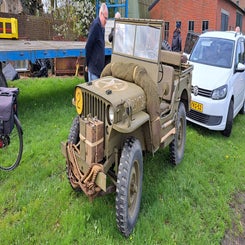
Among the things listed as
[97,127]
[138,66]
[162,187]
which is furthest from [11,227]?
[138,66]

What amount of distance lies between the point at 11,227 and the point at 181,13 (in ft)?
70.6

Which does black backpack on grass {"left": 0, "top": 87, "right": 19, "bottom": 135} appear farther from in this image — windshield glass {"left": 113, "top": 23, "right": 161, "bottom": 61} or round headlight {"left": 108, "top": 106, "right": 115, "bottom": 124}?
windshield glass {"left": 113, "top": 23, "right": 161, "bottom": 61}

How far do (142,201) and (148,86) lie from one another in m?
1.32

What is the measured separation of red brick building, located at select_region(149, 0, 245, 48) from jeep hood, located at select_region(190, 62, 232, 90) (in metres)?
15.5

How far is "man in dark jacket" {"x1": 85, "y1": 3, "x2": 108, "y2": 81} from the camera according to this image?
5574mm

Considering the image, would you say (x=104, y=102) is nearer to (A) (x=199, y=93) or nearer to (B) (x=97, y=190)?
(B) (x=97, y=190)

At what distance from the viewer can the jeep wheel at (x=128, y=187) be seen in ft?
9.55

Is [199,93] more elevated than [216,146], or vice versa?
[199,93]

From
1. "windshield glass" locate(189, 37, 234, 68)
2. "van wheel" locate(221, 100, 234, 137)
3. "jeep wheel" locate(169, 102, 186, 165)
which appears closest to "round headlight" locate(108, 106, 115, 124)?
"jeep wheel" locate(169, 102, 186, 165)

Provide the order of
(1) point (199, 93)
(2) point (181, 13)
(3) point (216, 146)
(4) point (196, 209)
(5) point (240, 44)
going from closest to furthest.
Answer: (4) point (196, 209) < (3) point (216, 146) < (1) point (199, 93) < (5) point (240, 44) < (2) point (181, 13)

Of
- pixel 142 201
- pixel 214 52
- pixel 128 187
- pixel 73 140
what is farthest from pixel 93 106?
pixel 214 52

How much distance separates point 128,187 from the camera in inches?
117

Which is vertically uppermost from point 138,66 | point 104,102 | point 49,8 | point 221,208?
point 49,8

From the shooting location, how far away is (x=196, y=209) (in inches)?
148
